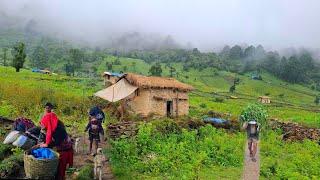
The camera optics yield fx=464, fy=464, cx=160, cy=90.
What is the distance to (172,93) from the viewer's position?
26484 mm

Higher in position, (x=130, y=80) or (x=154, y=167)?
(x=130, y=80)

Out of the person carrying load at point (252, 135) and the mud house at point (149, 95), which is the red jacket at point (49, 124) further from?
the mud house at point (149, 95)

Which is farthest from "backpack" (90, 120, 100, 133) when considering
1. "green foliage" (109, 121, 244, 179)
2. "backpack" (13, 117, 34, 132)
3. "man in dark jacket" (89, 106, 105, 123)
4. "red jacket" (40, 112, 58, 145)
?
"red jacket" (40, 112, 58, 145)

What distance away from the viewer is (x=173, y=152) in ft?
53.0

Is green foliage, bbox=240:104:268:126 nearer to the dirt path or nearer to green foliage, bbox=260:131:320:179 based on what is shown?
green foliage, bbox=260:131:320:179

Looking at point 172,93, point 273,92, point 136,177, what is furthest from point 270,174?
point 273,92

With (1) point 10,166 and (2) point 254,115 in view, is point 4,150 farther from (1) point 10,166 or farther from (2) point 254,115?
(2) point 254,115

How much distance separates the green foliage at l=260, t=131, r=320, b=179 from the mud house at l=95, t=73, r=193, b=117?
5438 millimetres

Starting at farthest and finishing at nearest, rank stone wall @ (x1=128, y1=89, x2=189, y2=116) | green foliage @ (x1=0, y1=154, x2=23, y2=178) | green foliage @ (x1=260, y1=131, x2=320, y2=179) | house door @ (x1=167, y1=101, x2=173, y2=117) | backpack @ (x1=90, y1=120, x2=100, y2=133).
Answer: house door @ (x1=167, y1=101, x2=173, y2=117) < stone wall @ (x1=128, y1=89, x2=189, y2=116) < green foliage @ (x1=260, y1=131, x2=320, y2=179) < backpack @ (x1=90, y1=120, x2=100, y2=133) < green foliage @ (x1=0, y1=154, x2=23, y2=178)

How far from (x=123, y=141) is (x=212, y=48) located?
185241 millimetres

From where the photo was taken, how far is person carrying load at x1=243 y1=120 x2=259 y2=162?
12.1m

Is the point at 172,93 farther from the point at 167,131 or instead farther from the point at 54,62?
the point at 54,62

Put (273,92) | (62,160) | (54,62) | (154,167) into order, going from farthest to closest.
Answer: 1. (54,62)
2. (273,92)
3. (154,167)
4. (62,160)

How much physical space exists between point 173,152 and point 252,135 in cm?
436
